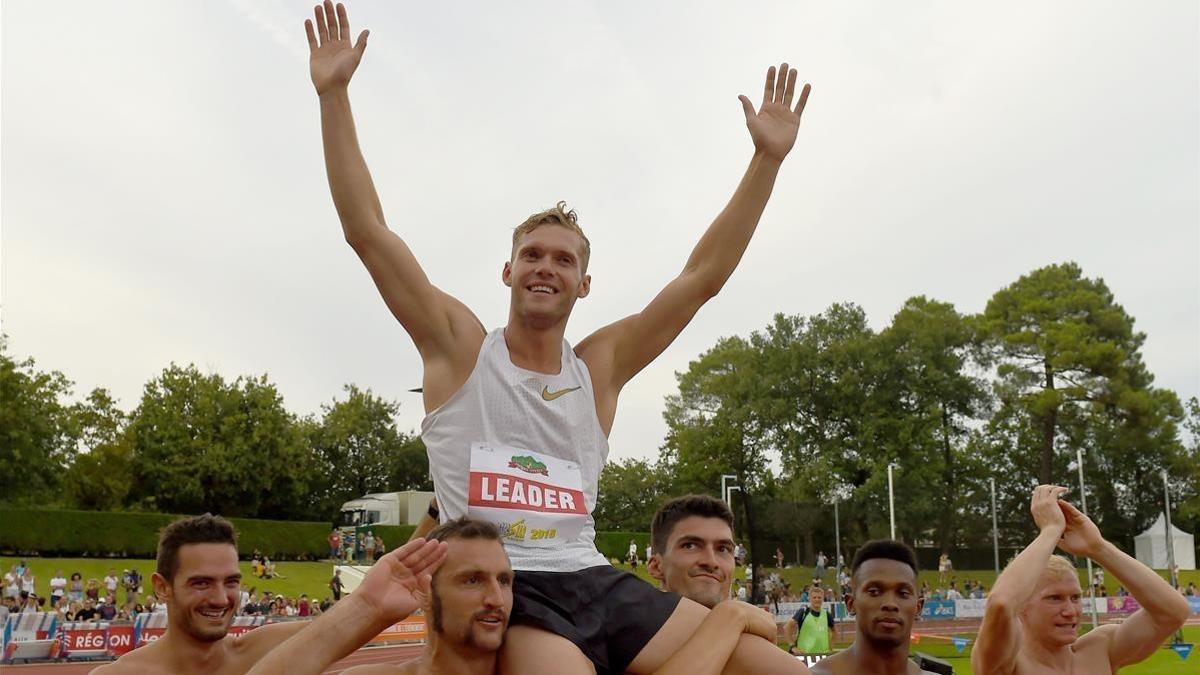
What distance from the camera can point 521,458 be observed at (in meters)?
3.89

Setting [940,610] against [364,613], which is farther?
[940,610]

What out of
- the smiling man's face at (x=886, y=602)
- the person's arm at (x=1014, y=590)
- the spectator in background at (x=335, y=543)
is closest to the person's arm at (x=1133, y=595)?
the person's arm at (x=1014, y=590)

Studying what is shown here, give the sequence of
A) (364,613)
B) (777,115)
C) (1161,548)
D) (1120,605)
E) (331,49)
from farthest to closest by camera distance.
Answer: (1161,548), (1120,605), (777,115), (331,49), (364,613)

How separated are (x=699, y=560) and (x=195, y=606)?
213 cm

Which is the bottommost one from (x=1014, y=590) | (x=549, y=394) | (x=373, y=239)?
(x=1014, y=590)

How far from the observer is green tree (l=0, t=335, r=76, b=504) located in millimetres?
48406

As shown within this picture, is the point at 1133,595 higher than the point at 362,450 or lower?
lower

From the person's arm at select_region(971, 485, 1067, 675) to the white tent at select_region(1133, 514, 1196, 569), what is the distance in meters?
60.0

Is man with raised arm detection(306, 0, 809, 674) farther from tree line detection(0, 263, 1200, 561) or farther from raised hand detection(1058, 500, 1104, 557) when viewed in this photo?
tree line detection(0, 263, 1200, 561)

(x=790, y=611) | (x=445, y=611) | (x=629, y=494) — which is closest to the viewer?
(x=445, y=611)

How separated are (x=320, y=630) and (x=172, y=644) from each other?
1.36m

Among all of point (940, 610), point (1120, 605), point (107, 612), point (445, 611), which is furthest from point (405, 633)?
point (1120, 605)

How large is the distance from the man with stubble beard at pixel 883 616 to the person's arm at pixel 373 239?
240cm

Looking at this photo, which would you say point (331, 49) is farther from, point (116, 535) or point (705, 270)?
point (116, 535)
